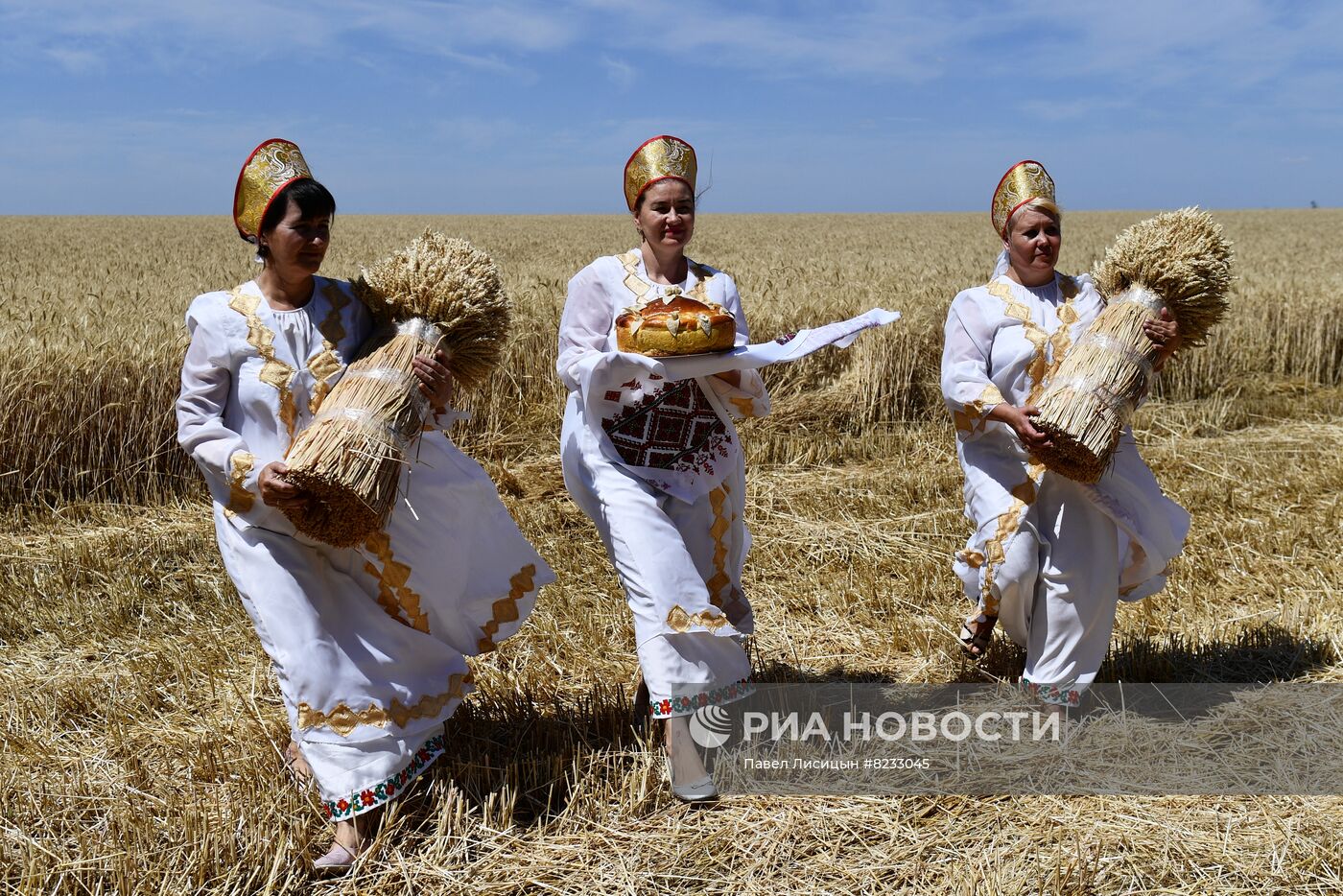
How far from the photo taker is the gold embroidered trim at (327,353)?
3184mm

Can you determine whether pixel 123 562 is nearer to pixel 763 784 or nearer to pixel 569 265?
pixel 763 784

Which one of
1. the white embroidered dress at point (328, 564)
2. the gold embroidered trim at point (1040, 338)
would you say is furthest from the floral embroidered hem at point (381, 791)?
the gold embroidered trim at point (1040, 338)

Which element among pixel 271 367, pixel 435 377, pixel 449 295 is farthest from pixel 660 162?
pixel 271 367

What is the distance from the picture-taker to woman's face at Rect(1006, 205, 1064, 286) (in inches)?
152

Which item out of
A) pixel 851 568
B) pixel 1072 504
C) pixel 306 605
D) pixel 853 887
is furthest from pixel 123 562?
pixel 1072 504

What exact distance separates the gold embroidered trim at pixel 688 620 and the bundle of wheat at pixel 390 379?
918mm

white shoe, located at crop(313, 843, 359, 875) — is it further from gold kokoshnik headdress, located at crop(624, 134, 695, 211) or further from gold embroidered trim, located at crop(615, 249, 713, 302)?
gold kokoshnik headdress, located at crop(624, 134, 695, 211)

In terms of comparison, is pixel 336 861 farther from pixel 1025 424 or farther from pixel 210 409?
pixel 1025 424

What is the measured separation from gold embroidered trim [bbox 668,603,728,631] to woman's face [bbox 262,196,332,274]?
1.46 metres

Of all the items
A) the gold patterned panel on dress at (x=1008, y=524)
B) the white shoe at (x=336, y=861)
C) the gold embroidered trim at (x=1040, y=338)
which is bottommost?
the white shoe at (x=336, y=861)

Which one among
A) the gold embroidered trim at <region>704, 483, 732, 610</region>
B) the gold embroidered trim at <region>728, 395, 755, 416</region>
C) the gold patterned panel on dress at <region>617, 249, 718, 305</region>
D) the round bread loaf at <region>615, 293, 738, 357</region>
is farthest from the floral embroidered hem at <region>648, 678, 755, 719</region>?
the gold patterned panel on dress at <region>617, 249, 718, 305</region>

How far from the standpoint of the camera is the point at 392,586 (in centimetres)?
332

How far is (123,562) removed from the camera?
5.53 meters

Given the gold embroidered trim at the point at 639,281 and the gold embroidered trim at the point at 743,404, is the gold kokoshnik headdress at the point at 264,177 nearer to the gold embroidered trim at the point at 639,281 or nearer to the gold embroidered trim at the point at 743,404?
the gold embroidered trim at the point at 639,281
